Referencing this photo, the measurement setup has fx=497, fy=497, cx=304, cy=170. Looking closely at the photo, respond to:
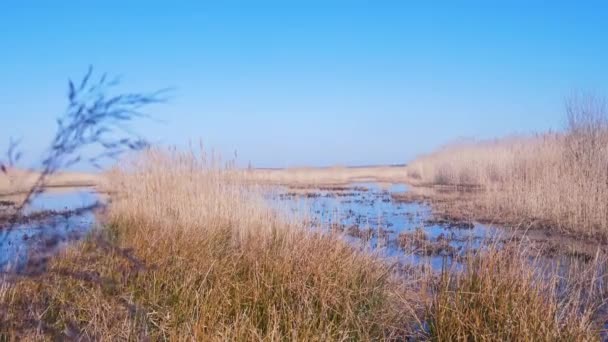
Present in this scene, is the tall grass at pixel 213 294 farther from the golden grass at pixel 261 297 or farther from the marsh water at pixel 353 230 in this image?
the marsh water at pixel 353 230

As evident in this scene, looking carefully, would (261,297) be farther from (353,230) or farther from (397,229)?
(397,229)

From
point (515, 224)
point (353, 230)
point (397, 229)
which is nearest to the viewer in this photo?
point (353, 230)

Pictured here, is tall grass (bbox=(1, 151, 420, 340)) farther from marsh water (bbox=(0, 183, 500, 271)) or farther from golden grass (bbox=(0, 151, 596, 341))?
marsh water (bbox=(0, 183, 500, 271))

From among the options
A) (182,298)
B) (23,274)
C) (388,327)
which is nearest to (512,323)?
(388,327)

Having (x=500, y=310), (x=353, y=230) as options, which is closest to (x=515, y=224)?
(x=353, y=230)

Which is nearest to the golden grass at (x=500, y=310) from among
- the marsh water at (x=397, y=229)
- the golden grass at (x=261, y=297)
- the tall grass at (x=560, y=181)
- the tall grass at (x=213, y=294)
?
the golden grass at (x=261, y=297)

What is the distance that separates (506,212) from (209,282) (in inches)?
359

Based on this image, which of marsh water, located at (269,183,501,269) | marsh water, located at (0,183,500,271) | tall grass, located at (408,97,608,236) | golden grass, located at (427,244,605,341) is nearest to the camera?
marsh water, located at (0,183,500,271)

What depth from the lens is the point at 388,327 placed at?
3.63 m

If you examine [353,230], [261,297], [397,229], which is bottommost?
[397,229]

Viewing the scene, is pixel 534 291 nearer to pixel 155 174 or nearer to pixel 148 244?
Result: pixel 148 244

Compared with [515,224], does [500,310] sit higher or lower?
higher

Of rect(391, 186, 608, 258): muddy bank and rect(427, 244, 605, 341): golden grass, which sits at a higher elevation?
rect(427, 244, 605, 341): golden grass

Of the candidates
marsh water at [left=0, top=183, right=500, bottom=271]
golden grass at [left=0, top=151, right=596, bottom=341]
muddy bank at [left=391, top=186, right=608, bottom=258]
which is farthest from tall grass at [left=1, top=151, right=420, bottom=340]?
muddy bank at [left=391, top=186, right=608, bottom=258]
